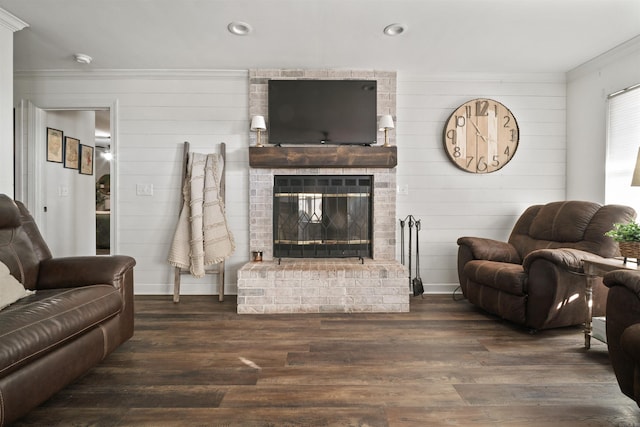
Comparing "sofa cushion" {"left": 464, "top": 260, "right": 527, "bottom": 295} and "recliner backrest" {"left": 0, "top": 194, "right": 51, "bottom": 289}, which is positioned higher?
"recliner backrest" {"left": 0, "top": 194, "right": 51, "bottom": 289}

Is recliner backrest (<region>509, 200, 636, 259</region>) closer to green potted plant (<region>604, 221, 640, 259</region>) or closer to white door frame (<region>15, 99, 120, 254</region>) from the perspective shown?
green potted plant (<region>604, 221, 640, 259</region>)

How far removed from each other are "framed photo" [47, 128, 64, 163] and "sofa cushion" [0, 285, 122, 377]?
2.53m

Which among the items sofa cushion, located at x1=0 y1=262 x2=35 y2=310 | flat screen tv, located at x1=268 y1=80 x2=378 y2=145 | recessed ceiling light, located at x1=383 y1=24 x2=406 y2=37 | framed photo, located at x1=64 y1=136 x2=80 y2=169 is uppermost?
recessed ceiling light, located at x1=383 y1=24 x2=406 y2=37

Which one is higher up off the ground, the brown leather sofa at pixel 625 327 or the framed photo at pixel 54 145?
the framed photo at pixel 54 145

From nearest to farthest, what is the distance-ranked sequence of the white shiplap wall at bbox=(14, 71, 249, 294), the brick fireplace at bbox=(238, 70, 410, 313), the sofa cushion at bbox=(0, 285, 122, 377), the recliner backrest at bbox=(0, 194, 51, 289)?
1. the sofa cushion at bbox=(0, 285, 122, 377)
2. the recliner backrest at bbox=(0, 194, 51, 289)
3. the brick fireplace at bbox=(238, 70, 410, 313)
4. the white shiplap wall at bbox=(14, 71, 249, 294)

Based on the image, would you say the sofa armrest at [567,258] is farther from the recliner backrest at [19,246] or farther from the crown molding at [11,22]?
the crown molding at [11,22]

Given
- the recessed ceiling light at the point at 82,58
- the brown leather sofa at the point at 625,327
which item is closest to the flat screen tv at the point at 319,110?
the recessed ceiling light at the point at 82,58

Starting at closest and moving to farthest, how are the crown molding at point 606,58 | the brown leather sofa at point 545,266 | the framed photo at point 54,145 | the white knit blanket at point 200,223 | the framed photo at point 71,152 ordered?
1. the brown leather sofa at point 545,266
2. the crown molding at point 606,58
3. the white knit blanket at point 200,223
4. the framed photo at point 54,145
5. the framed photo at point 71,152

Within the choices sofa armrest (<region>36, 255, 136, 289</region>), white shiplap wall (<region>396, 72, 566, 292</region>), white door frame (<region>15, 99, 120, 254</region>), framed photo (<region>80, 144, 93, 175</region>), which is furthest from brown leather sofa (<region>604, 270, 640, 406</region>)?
framed photo (<region>80, 144, 93, 175</region>)

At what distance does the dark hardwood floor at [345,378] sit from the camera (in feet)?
4.92

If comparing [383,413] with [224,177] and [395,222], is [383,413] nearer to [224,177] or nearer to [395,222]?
[395,222]

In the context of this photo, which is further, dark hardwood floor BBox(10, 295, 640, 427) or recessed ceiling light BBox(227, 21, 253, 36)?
recessed ceiling light BBox(227, 21, 253, 36)

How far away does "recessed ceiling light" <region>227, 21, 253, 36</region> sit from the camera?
262 cm

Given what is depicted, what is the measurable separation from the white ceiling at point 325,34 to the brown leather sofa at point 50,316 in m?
1.58
